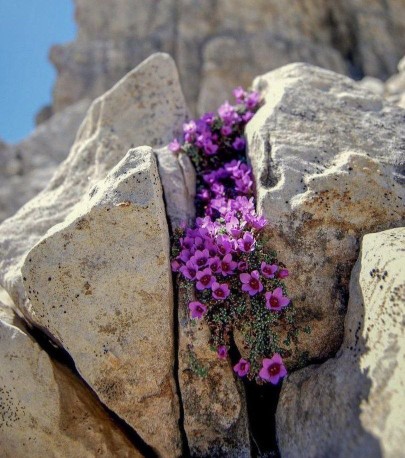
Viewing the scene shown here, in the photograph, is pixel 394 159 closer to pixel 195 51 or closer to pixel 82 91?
pixel 195 51

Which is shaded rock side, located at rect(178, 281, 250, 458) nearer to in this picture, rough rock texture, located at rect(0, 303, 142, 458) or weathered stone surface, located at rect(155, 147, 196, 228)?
rough rock texture, located at rect(0, 303, 142, 458)

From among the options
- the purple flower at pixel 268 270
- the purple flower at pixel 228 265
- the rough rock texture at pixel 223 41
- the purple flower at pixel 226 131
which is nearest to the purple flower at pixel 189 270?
the purple flower at pixel 228 265

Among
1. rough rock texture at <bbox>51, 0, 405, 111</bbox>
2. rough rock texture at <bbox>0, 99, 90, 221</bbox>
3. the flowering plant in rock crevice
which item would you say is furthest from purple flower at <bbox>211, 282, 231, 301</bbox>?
rough rock texture at <bbox>51, 0, 405, 111</bbox>

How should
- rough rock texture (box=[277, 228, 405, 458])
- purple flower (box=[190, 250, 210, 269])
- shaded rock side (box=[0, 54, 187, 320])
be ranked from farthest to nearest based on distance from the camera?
shaded rock side (box=[0, 54, 187, 320]), purple flower (box=[190, 250, 210, 269]), rough rock texture (box=[277, 228, 405, 458])

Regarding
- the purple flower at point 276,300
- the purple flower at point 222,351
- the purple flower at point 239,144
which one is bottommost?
the purple flower at point 222,351

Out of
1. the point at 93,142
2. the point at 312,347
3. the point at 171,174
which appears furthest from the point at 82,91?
the point at 312,347

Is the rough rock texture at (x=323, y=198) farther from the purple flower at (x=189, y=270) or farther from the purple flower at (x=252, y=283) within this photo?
the purple flower at (x=189, y=270)
